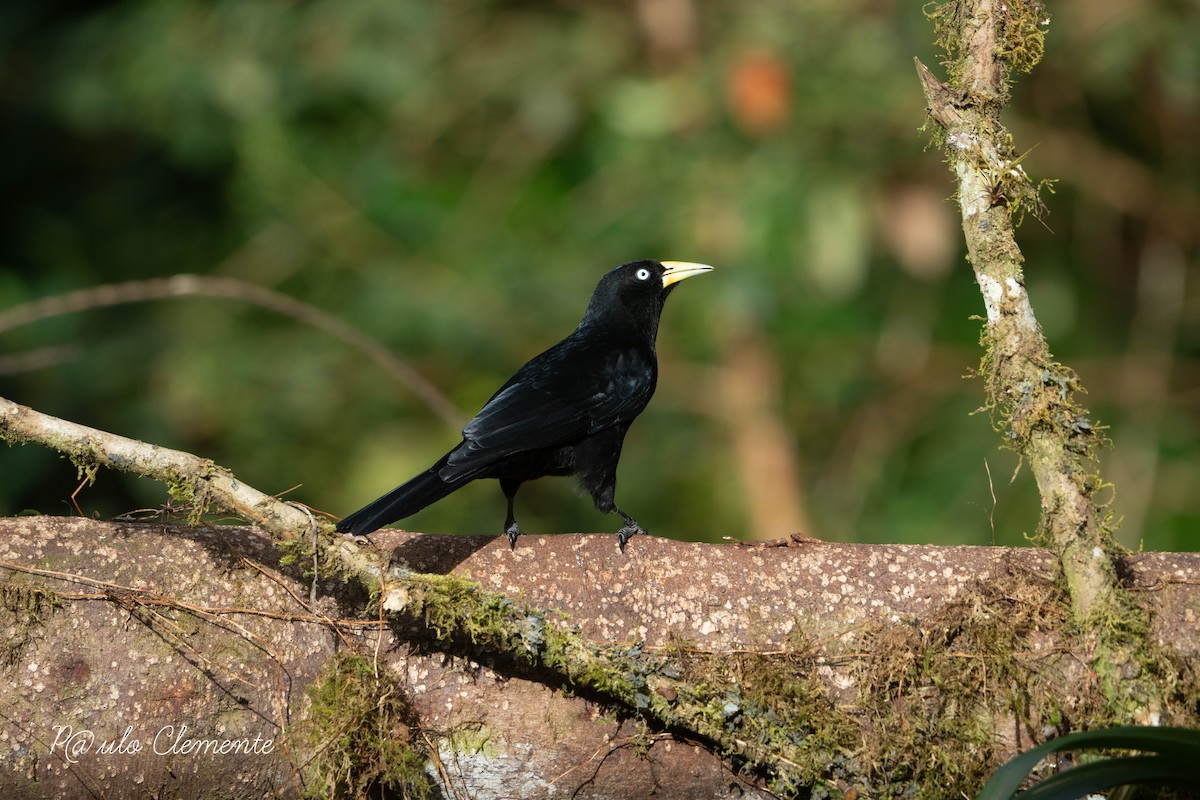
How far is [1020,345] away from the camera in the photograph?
2.91 m

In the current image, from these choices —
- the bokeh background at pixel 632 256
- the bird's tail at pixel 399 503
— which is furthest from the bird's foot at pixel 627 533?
the bokeh background at pixel 632 256

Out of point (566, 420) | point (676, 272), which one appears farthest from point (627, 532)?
point (676, 272)

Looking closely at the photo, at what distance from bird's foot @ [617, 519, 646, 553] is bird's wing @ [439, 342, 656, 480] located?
376 millimetres

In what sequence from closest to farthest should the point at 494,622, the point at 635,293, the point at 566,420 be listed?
the point at 494,622, the point at 566,420, the point at 635,293

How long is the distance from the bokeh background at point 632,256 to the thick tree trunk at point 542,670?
3.88m

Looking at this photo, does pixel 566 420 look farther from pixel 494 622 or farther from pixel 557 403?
pixel 494 622

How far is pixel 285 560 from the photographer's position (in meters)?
2.73

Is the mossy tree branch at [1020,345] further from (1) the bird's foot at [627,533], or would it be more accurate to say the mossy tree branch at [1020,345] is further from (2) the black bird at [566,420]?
(2) the black bird at [566,420]

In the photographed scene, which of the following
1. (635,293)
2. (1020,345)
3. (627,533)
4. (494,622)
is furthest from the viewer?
(635,293)

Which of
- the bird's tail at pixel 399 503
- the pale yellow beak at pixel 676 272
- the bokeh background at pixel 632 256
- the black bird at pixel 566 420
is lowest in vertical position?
the bird's tail at pixel 399 503

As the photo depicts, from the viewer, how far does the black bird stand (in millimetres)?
3518

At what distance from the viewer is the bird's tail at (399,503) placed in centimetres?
287

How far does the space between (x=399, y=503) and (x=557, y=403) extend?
100 cm

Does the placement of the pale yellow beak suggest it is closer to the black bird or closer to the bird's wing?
the black bird
